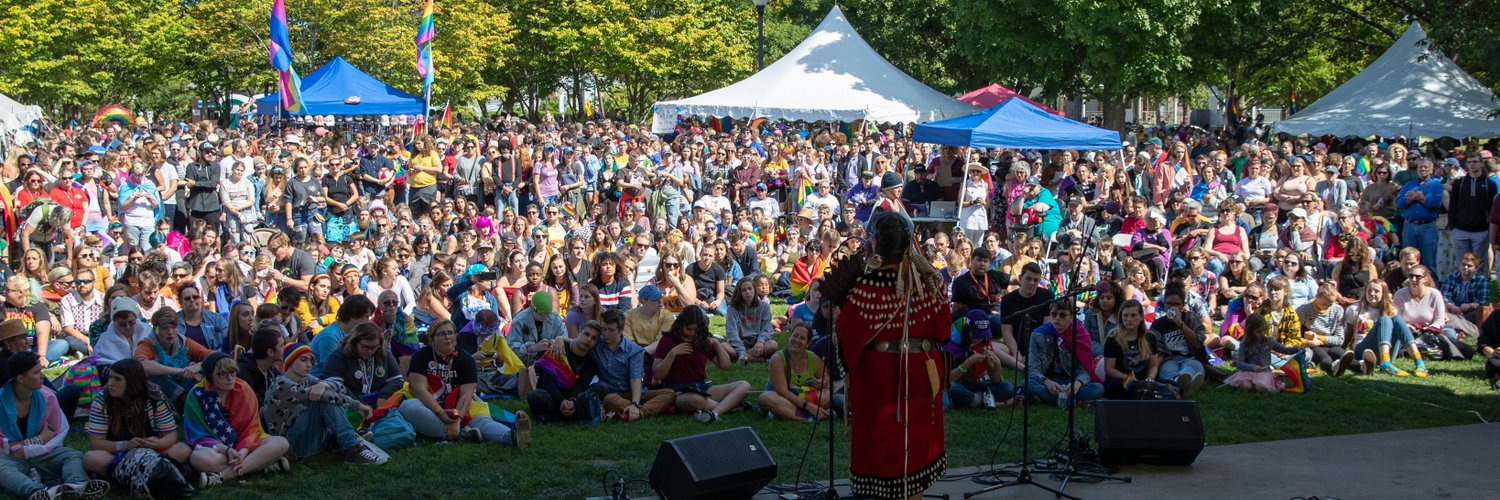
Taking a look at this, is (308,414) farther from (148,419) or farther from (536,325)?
(536,325)

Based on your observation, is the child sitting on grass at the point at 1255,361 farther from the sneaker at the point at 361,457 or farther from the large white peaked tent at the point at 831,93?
→ the large white peaked tent at the point at 831,93

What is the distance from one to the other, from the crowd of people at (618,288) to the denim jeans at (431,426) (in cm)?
2

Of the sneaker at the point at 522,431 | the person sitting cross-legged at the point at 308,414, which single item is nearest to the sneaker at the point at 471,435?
the sneaker at the point at 522,431

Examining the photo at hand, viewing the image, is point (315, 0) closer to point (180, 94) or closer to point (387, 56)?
point (387, 56)

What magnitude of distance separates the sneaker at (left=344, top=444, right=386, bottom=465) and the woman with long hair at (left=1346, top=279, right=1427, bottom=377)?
6.66 meters

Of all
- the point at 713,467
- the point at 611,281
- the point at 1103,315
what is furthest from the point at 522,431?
the point at 1103,315

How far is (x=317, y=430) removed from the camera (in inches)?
267

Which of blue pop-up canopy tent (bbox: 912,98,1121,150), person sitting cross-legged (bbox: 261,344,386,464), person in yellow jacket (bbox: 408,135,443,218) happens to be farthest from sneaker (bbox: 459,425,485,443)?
person in yellow jacket (bbox: 408,135,443,218)

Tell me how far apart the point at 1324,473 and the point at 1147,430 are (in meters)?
0.91

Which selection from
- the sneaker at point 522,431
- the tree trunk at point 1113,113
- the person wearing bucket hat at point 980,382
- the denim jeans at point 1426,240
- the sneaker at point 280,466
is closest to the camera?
the sneaker at point 280,466

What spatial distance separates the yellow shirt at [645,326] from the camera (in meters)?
9.77

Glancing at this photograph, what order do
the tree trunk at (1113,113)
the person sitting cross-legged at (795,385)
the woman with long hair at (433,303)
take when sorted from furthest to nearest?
1. the tree trunk at (1113,113)
2. the woman with long hair at (433,303)
3. the person sitting cross-legged at (795,385)

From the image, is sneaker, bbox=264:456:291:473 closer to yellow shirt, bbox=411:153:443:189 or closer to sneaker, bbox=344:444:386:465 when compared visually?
sneaker, bbox=344:444:386:465

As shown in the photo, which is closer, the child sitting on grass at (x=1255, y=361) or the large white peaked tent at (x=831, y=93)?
the child sitting on grass at (x=1255, y=361)
